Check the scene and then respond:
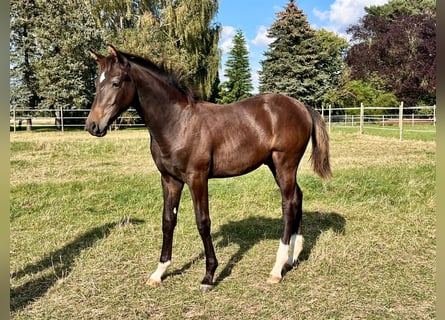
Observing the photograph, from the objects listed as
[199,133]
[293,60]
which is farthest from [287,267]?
[293,60]

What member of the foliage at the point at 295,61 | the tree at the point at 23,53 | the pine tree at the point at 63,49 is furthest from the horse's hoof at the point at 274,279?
the foliage at the point at 295,61

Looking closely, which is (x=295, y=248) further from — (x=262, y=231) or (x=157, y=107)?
(x=157, y=107)

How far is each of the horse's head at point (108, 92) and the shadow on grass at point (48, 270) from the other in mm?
1556

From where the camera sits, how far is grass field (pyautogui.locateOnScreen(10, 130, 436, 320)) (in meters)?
3.03

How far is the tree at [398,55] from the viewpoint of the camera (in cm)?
2881

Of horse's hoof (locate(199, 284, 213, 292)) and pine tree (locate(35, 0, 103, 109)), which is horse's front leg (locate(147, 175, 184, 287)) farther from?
pine tree (locate(35, 0, 103, 109))

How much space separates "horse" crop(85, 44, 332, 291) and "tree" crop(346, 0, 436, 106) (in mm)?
26443

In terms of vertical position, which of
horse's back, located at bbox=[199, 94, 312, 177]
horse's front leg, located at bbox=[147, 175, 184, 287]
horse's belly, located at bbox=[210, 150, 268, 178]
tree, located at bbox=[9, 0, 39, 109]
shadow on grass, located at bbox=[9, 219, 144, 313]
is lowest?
shadow on grass, located at bbox=[9, 219, 144, 313]

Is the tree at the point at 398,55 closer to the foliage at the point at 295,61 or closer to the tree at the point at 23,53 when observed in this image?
the foliage at the point at 295,61

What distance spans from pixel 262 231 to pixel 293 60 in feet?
104

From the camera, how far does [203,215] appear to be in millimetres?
3436

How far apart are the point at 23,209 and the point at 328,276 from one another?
15.3ft

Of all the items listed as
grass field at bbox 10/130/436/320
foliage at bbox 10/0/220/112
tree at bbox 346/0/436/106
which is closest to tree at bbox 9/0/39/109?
foliage at bbox 10/0/220/112

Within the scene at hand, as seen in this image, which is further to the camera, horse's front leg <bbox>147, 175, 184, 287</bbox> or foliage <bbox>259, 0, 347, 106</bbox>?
foliage <bbox>259, 0, 347, 106</bbox>
